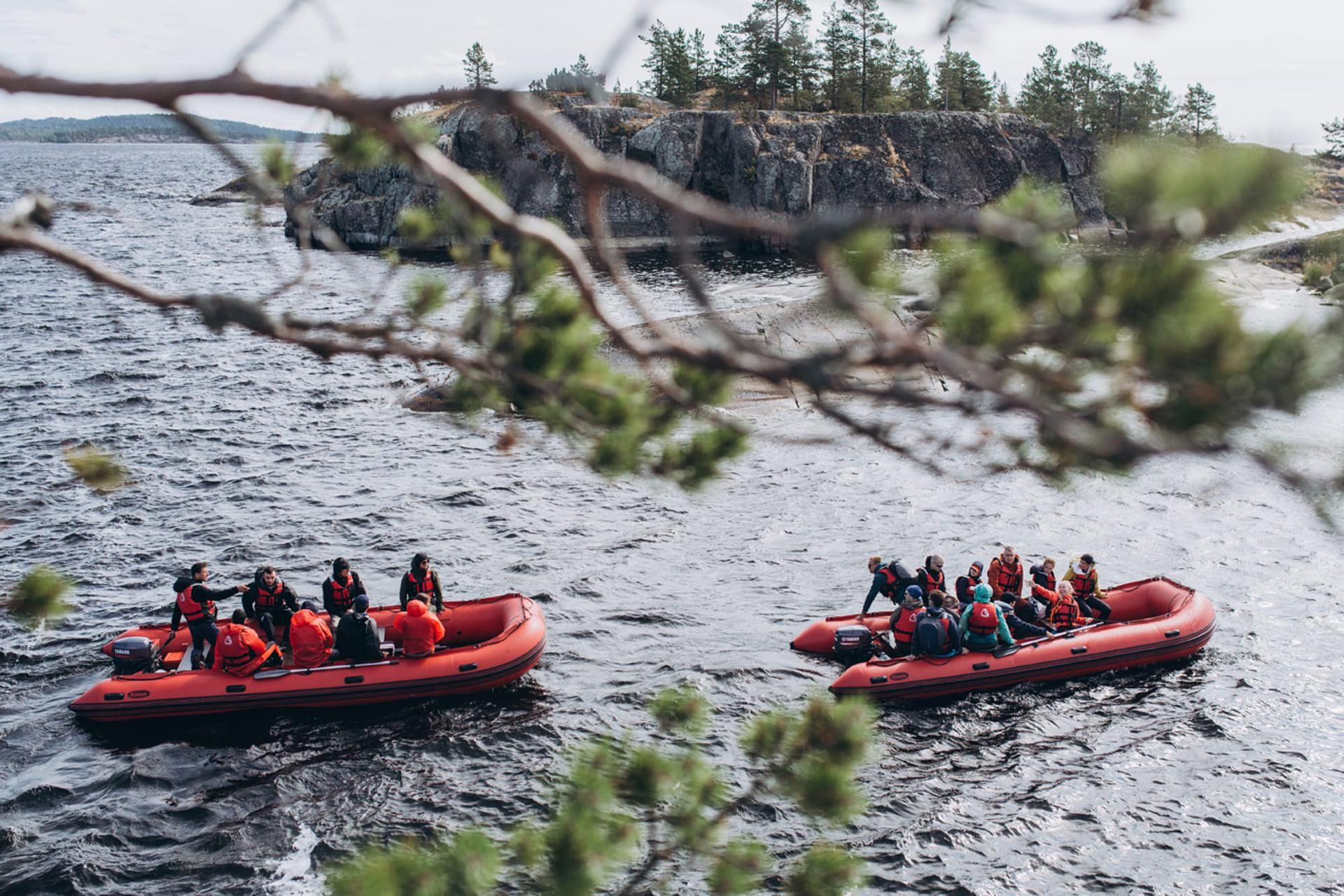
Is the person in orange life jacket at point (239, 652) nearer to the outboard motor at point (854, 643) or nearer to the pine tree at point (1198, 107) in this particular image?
the outboard motor at point (854, 643)

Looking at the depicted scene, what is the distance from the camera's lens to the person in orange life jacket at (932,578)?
1505 cm

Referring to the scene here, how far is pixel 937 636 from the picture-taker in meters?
14.1

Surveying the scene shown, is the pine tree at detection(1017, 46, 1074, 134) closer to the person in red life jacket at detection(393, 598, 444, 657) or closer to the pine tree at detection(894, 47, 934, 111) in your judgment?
the pine tree at detection(894, 47, 934, 111)

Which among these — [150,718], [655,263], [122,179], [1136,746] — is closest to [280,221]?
[655,263]

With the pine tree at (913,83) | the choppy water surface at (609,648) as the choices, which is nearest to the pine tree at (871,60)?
the pine tree at (913,83)

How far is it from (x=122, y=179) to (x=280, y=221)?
179ft

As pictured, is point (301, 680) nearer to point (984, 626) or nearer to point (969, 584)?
point (984, 626)

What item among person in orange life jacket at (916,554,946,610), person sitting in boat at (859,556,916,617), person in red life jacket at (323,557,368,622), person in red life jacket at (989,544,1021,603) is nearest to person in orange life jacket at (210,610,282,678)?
person in red life jacket at (323,557,368,622)

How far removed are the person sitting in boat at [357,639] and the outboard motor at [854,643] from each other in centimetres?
644

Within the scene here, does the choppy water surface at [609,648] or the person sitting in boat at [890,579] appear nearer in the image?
the choppy water surface at [609,648]

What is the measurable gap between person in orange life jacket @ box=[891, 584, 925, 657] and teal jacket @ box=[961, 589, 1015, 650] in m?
0.67

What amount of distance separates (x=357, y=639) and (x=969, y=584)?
28.4 feet

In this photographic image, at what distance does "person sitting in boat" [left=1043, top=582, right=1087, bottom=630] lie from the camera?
15.1 m

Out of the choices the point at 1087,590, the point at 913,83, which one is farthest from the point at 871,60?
the point at 1087,590
